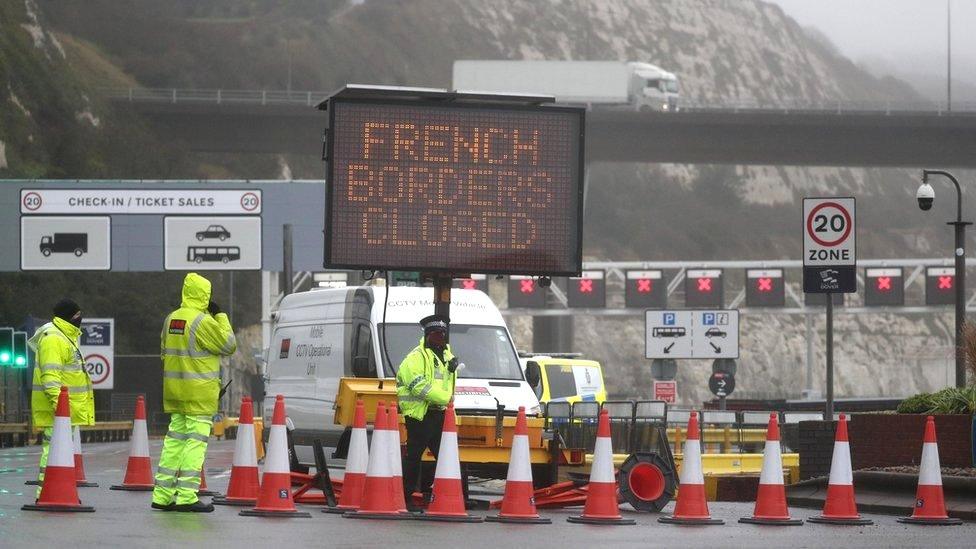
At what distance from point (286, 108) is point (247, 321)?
30.2 ft

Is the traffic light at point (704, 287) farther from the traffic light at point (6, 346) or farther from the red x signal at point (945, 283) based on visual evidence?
the traffic light at point (6, 346)

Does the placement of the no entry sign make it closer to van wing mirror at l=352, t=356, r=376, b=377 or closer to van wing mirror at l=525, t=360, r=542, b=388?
van wing mirror at l=525, t=360, r=542, b=388

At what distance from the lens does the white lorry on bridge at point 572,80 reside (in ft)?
315

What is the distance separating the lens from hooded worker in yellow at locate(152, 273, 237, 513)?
1502cm

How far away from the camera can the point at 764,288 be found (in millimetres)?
70375

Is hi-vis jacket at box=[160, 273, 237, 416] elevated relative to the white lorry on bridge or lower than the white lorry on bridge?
lower

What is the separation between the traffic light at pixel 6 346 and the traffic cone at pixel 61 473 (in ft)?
77.3

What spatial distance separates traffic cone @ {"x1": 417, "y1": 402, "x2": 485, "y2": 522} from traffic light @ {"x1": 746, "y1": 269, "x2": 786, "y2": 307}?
54707 mm

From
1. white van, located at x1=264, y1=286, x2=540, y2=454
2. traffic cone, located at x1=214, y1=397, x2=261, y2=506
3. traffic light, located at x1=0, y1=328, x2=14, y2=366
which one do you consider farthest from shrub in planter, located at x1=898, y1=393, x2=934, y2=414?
traffic light, located at x1=0, y1=328, x2=14, y2=366

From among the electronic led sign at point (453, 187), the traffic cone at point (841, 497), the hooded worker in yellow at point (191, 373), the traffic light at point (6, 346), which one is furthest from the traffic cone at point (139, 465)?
the traffic light at point (6, 346)

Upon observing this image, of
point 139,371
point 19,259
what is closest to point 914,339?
point 139,371

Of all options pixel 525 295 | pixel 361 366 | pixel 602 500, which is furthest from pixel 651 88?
pixel 602 500

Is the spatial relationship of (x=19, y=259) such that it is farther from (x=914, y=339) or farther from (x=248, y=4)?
(x=248, y=4)

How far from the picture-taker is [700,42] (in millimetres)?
196500
